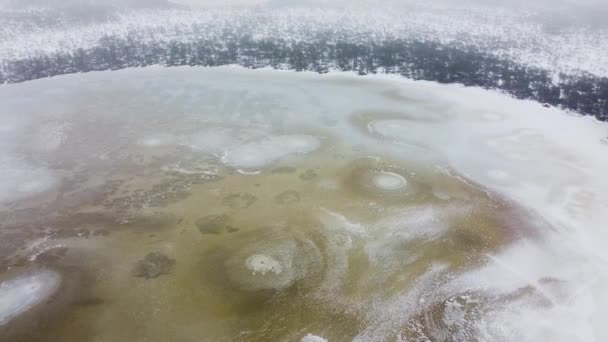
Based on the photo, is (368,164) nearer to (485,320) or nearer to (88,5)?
(485,320)

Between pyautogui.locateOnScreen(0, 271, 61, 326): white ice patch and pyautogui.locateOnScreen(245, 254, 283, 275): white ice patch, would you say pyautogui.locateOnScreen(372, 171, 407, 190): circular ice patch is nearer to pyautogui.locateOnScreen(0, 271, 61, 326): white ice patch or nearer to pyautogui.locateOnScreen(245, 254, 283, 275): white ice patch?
pyautogui.locateOnScreen(245, 254, 283, 275): white ice patch

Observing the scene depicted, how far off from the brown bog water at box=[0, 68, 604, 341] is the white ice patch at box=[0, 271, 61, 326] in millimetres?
41

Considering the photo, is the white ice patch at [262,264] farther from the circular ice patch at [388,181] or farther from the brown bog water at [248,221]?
the circular ice patch at [388,181]

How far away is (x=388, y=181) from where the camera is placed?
15.7m

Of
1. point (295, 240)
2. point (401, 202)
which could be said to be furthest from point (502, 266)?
point (295, 240)

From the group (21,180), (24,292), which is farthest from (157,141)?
(24,292)

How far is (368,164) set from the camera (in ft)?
54.6

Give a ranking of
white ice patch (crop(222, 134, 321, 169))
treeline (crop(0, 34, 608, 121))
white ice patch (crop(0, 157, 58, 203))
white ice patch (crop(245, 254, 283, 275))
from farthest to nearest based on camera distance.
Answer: treeline (crop(0, 34, 608, 121))
white ice patch (crop(222, 134, 321, 169))
white ice patch (crop(0, 157, 58, 203))
white ice patch (crop(245, 254, 283, 275))

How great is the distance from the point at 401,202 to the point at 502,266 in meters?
3.65

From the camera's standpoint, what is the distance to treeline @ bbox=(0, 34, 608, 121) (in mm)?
22781

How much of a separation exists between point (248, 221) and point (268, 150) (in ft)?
15.0

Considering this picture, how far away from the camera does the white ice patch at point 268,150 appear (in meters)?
16.8

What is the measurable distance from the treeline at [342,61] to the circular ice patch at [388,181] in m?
10.0

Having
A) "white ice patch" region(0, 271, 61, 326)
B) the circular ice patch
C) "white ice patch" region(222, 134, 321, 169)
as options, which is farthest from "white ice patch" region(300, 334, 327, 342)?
"white ice patch" region(222, 134, 321, 169)
